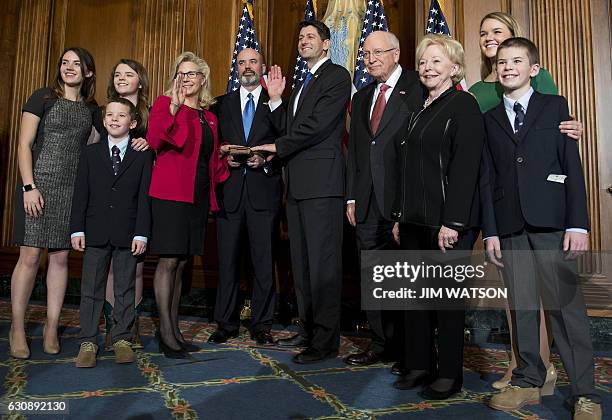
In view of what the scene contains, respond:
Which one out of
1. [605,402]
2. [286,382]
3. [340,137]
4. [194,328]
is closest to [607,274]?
[605,402]

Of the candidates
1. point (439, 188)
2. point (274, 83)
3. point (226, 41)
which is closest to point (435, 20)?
point (274, 83)

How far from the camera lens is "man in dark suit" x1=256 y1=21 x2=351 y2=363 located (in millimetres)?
2592

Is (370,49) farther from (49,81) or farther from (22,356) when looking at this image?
(49,81)

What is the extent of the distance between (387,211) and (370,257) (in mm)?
283

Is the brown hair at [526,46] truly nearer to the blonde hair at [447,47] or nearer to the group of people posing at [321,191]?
the group of people posing at [321,191]

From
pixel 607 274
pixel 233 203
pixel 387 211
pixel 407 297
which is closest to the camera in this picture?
pixel 407 297

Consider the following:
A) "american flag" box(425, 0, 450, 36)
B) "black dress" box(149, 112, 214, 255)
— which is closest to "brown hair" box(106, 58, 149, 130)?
"black dress" box(149, 112, 214, 255)

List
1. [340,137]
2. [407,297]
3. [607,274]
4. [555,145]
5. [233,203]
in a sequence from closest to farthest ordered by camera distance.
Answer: [555,145], [407,297], [340,137], [233,203], [607,274]

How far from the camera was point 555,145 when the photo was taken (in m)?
1.81

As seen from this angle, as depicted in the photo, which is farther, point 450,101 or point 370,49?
point 370,49

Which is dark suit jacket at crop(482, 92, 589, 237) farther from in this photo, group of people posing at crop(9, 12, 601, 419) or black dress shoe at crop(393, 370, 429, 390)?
black dress shoe at crop(393, 370, 429, 390)

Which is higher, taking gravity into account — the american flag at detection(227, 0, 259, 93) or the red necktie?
the american flag at detection(227, 0, 259, 93)

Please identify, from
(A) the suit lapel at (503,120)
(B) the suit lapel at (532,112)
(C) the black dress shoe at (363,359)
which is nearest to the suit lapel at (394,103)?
(A) the suit lapel at (503,120)

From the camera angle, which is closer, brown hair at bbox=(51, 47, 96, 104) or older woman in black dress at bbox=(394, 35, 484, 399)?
older woman in black dress at bbox=(394, 35, 484, 399)
